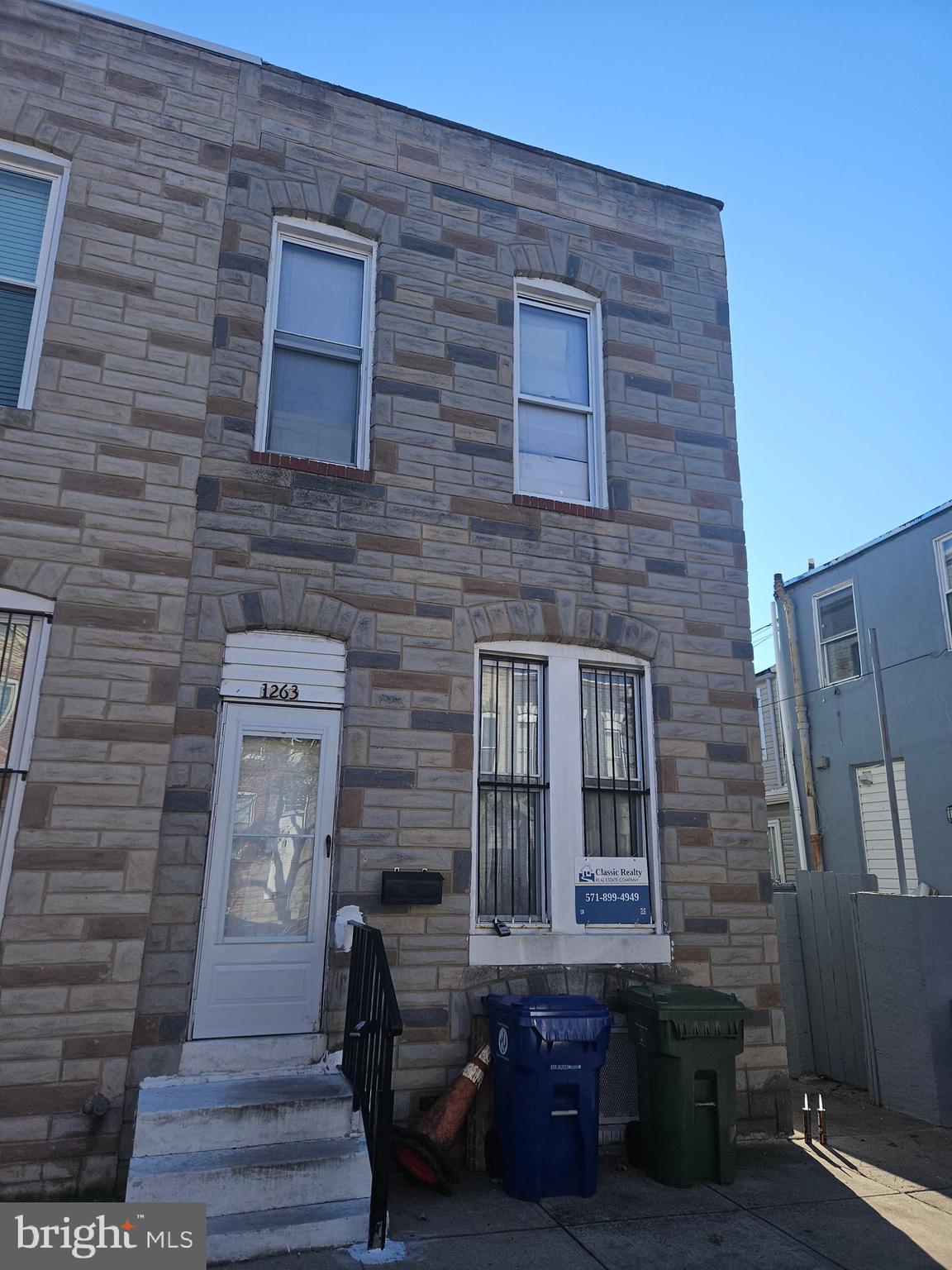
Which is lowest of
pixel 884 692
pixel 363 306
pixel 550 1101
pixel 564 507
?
pixel 550 1101

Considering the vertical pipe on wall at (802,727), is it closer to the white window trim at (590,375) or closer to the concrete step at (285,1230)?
the white window trim at (590,375)

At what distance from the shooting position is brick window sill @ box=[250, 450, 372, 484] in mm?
5977

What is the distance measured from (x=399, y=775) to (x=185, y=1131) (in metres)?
2.31

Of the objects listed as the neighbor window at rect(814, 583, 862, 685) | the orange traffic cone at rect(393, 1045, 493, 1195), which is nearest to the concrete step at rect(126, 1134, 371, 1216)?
the orange traffic cone at rect(393, 1045, 493, 1195)

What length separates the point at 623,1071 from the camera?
5.79 m

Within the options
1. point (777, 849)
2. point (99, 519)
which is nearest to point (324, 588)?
point (99, 519)

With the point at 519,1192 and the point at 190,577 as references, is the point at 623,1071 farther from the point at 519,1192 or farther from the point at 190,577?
the point at 190,577

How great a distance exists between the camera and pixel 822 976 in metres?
7.62

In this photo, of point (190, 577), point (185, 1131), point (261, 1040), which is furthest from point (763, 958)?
point (190, 577)

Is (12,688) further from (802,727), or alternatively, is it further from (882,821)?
(802,727)

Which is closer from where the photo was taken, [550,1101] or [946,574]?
[550,1101]

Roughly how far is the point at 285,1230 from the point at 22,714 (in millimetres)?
3081

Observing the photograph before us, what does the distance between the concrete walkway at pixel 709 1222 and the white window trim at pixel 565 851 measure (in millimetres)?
1262

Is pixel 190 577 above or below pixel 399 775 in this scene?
above
